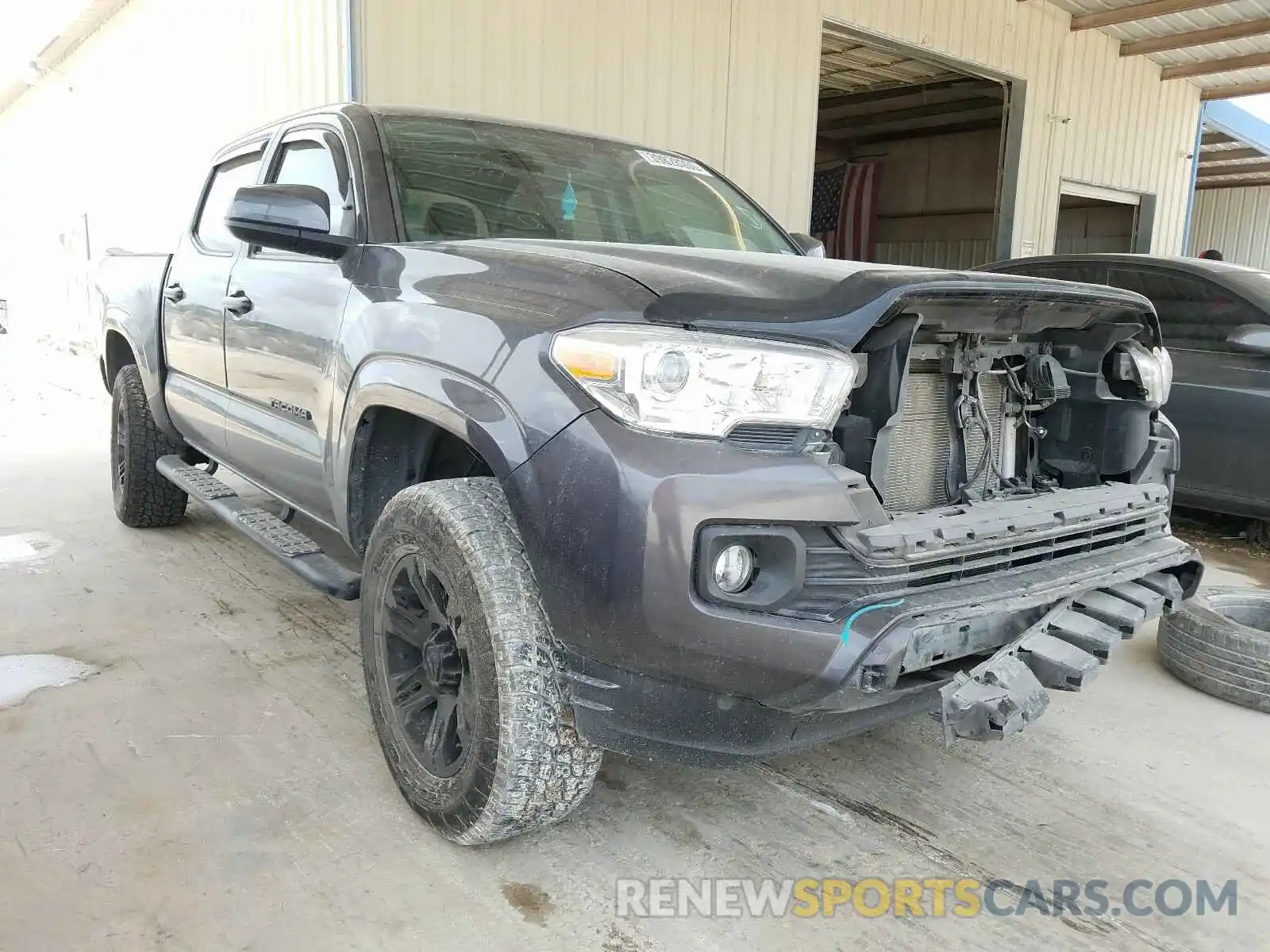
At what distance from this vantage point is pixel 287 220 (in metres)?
2.45

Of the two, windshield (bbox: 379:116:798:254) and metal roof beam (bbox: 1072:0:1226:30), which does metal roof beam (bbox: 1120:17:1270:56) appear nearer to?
metal roof beam (bbox: 1072:0:1226:30)

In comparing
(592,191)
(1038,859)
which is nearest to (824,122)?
(592,191)

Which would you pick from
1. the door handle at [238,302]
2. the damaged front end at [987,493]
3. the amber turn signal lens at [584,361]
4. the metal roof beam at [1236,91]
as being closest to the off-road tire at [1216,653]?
the damaged front end at [987,493]

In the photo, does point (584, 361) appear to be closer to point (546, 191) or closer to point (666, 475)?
point (666, 475)

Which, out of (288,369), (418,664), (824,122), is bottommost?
(418,664)

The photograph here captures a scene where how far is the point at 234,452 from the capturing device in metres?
3.51

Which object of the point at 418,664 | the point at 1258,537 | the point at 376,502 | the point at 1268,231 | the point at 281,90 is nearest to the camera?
the point at 418,664

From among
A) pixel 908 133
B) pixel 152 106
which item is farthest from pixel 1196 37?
pixel 152 106

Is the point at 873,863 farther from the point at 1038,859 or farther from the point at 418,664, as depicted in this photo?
the point at 418,664

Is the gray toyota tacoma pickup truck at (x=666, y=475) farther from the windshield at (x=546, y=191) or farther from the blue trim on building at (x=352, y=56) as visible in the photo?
the blue trim on building at (x=352, y=56)

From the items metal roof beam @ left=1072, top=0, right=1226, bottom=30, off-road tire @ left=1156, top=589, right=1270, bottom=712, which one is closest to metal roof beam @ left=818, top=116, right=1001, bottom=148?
metal roof beam @ left=1072, top=0, right=1226, bottom=30

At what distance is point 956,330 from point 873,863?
119cm

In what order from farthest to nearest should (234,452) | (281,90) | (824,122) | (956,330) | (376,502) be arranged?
(824,122) < (281,90) < (234,452) < (376,502) < (956,330)

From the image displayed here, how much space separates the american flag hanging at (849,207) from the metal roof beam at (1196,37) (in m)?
6.47
